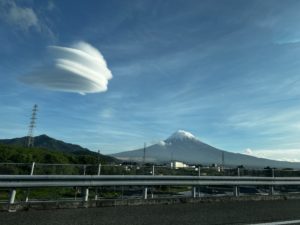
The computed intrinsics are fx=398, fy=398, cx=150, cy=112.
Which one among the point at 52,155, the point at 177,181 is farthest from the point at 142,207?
the point at 52,155

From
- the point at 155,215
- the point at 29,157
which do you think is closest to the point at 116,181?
the point at 155,215

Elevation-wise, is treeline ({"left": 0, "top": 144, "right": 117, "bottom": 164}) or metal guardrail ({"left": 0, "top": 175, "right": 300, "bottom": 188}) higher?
treeline ({"left": 0, "top": 144, "right": 117, "bottom": 164})

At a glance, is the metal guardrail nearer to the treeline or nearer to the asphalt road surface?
the asphalt road surface

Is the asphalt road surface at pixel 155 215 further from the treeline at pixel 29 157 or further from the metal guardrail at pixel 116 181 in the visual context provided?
the treeline at pixel 29 157

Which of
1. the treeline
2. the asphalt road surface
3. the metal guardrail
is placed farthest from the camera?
the treeline

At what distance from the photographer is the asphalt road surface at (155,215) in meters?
7.52

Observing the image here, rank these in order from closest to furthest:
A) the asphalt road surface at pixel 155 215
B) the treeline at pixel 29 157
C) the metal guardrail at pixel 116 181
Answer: the asphalt road surface at pixel 155 215
the metal guardrail at pixel 116 181
the treeline at pixel 29 157

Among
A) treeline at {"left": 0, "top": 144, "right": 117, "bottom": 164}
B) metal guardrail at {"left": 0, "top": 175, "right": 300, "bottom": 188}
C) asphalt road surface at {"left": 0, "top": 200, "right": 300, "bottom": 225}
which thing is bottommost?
asphalt road surface at {"left": 0, "top": 200, "right": 300, "bottom": 225}

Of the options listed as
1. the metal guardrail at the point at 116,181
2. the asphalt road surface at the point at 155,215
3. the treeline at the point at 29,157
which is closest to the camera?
the asphalt road surface at the point at 155,215

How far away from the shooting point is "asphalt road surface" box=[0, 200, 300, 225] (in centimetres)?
752

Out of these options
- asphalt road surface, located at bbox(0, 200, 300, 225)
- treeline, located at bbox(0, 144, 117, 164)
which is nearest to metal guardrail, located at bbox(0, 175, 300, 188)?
asphalt road surface, located at bbox(0, 200, 300, 225)

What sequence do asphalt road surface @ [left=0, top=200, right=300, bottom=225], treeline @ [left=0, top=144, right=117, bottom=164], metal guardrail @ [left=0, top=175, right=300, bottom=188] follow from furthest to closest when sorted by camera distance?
treeline @ [left=0, top=144, right=117, bottom=164], metal guardrail @ [left=0, top=175, right=300, bottom=188], asphalt road surface @ [left=0, top=200, right=300, bottom=225]

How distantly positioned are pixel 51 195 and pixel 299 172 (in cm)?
1147

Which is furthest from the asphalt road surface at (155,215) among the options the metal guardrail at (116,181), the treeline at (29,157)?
the treeline at (29,157)
